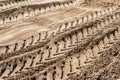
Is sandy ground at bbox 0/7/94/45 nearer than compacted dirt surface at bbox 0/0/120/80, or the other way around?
compacted dirt surface at bbox 0/0/120/80

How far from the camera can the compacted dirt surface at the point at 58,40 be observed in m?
7.65

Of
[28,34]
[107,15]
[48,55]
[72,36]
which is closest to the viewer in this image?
[48,55]

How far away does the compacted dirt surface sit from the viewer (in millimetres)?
7655

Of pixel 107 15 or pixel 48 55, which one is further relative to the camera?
pixel 107 15

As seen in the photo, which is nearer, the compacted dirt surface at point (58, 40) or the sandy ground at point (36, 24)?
the compacted dirt surface at point (58, 40)

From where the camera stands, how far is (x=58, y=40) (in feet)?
31.3

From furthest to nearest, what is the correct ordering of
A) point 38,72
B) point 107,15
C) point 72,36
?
point 107,15 → point 72,36 → point 38,72

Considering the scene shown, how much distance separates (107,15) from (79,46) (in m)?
3.49

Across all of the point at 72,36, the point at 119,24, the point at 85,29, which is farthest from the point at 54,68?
the point at 119,24

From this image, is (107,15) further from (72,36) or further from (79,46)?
(79,46)

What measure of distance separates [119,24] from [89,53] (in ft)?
9.18

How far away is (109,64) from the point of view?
7910 millimetres

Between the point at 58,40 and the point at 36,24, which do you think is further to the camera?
the point at 36,24

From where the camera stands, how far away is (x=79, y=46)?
8961mm
